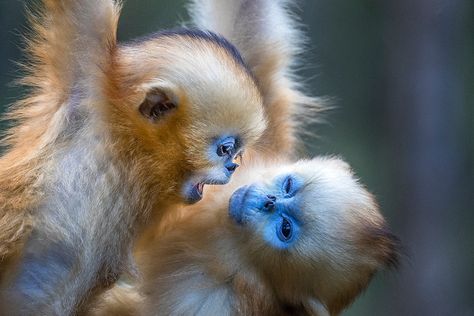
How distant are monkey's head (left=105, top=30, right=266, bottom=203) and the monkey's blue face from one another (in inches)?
16.6

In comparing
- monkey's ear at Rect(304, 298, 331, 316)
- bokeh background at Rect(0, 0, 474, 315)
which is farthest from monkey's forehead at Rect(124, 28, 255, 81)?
bokeh background at Rect(0, 0, 474, 315)

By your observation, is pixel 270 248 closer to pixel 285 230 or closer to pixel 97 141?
pixel 285 230

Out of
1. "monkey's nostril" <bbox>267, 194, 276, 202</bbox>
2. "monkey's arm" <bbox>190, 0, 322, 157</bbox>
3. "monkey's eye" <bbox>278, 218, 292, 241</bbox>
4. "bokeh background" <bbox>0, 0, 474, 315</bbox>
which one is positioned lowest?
"bokeh background" <bbox>0, 0, 474, 315</bbox>

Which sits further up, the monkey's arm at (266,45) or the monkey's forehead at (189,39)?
the monkey's forehead at (189,39)

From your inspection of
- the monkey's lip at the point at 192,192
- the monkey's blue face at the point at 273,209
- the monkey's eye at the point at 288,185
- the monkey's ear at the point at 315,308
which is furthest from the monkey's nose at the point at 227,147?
the monkey's ear at the point at 315,308

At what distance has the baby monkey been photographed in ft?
15.6

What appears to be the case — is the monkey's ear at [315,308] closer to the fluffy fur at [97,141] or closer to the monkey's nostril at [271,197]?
the monkey's nostril at [271,197]

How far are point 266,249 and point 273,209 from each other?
0.21 metres

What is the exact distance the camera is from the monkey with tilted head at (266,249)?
475 cm

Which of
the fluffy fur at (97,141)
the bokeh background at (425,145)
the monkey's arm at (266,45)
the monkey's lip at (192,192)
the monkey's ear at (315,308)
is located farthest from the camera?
the bokeh background at (425,145)

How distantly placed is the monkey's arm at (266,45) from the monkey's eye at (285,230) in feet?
2.07

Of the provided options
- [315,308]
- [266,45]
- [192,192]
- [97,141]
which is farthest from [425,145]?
[97,141]

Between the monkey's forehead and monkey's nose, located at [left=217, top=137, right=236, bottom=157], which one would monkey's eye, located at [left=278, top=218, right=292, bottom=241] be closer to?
monkey's nose, located at [left=217, top=137, right=236, bottom=157]

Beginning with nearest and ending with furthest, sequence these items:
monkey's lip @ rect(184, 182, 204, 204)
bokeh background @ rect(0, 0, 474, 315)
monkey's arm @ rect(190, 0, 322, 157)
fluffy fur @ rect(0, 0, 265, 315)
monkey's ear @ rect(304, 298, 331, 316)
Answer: fluffy fur @ rect(0, 0, 265, 315) < monkey's lip @ rect(184, 182, 204, 204) < monkey's ear @ rect(304, 298, 331, 316) < monkey's arm @ rect(190, 0, 322, 157) < bokeh background @ rect(0, 0, 474, 315)
